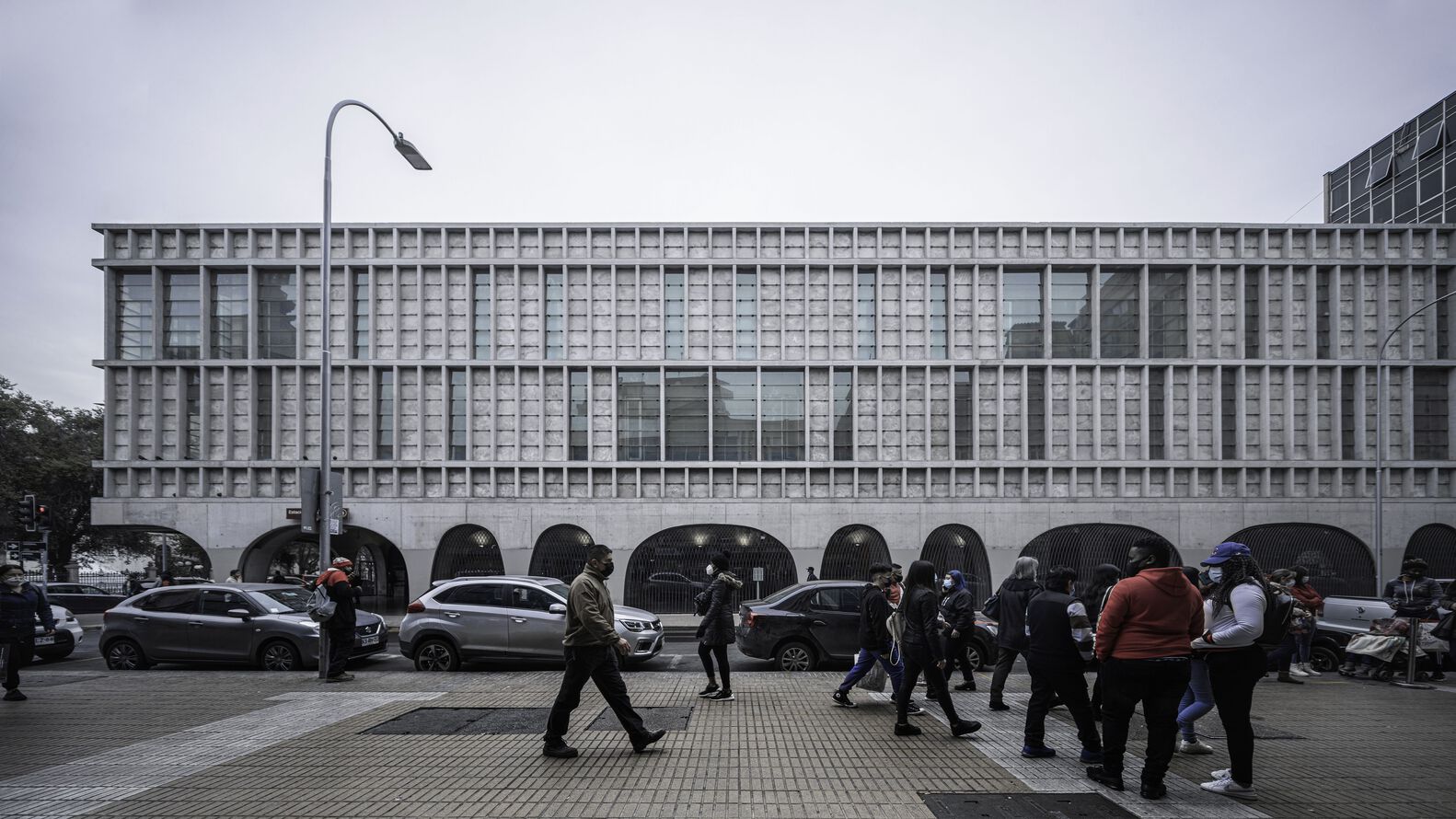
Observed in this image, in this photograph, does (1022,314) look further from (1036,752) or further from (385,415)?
(385,415)

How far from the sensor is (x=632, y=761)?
22.9ft

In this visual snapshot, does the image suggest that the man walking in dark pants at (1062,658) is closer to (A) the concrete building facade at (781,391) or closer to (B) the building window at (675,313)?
Result: (A) the concrete building facade at (781,391)

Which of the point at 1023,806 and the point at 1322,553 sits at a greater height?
the point at 1023,806

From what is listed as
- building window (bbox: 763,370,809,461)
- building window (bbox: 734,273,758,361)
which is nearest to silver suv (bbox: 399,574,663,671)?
Answer: building window (bbox: 763,370,809,461)

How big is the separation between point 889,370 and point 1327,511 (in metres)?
15.8

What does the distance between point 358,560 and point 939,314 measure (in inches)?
1162

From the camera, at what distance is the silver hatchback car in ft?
43.3

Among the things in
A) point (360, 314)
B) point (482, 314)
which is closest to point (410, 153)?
point (482, 314)

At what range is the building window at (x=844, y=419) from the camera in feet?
88.8

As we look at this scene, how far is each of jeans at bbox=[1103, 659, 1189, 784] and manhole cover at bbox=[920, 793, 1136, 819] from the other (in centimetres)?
50

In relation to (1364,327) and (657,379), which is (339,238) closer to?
(657,379)

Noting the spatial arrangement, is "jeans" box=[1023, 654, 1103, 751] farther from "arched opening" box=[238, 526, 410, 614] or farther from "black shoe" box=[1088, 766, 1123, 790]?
"arched opening" box=[238, 526, 410, 614]

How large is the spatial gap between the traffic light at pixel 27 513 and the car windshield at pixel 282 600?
10517 mm

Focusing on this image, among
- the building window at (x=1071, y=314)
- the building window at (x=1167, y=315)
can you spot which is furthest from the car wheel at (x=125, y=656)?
the building window at (x=1167, y=315)
